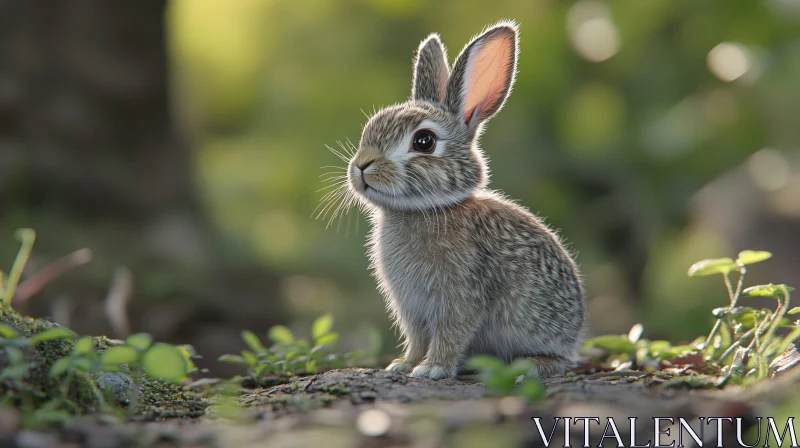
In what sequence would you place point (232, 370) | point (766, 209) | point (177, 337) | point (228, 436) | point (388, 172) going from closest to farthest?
1. point (228, 436)
2. point (388, 172)
3. point (232, 370)
4. point (177, 337)
5. point (766, 209)

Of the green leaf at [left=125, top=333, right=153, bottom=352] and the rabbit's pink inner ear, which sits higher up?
the rabbit's pink inner ear

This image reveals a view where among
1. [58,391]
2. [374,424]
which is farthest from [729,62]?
[58,391]

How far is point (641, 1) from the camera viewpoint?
10.8m

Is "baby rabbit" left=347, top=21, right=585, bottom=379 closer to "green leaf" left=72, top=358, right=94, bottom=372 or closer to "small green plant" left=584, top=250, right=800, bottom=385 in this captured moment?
"small green plant" left=584, top=250, right=800, bottom=385

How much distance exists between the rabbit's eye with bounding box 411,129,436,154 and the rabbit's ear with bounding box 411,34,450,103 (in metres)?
0.54

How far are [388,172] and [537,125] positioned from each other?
7.29 meters

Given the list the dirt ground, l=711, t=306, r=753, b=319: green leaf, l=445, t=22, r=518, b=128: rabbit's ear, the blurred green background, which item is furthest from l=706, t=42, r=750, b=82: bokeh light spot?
the dirt ground

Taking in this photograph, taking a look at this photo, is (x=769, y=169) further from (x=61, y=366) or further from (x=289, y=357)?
(x=61, y=366)

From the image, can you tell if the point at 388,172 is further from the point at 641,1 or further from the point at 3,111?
the point at 641,1

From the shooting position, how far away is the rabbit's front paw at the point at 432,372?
4.34 metres

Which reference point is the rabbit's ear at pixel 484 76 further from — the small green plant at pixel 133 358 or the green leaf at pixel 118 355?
the green leaf at pixel 118 355

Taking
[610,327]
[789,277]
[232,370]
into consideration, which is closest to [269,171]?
[610,327]

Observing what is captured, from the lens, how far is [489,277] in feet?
15.3

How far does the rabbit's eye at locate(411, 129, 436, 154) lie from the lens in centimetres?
493
